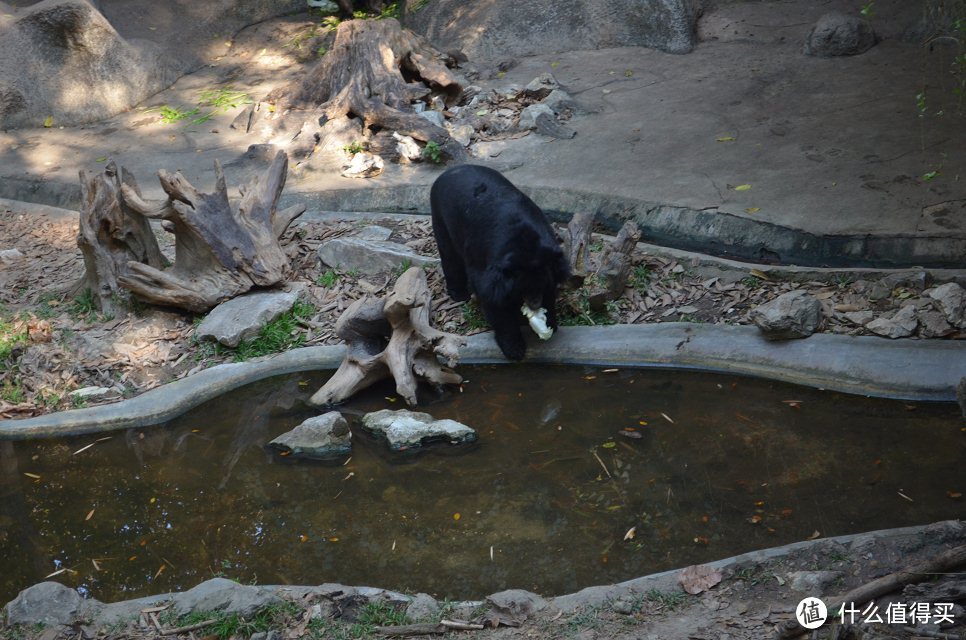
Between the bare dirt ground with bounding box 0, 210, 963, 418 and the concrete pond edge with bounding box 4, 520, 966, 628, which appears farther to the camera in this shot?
the bare dirt ground with bounding box 0, 210, 963, 418

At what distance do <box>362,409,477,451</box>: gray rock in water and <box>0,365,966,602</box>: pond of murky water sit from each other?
88 mm

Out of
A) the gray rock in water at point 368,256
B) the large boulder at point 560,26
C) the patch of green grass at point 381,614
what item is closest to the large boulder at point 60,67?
the large boulder at point 560,26

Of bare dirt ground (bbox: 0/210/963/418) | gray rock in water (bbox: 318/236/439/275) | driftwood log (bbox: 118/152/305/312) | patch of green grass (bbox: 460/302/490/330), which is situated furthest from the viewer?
gray rock in water (bbox: 318/236/439/275)

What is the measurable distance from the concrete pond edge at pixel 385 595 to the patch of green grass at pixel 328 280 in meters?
3.48

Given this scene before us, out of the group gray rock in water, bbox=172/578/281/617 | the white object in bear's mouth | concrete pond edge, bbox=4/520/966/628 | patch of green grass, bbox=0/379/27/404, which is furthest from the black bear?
patch of green grass, bbox=0/379/27/404

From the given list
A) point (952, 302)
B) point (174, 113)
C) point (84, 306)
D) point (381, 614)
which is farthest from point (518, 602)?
point (174, 113)

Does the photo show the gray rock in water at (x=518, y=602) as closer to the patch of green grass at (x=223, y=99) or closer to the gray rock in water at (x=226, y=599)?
the gray rock in water at (x=226, y=599)

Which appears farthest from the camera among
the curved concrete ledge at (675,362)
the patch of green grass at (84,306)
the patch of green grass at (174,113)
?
the patch of green grass at (174,113)

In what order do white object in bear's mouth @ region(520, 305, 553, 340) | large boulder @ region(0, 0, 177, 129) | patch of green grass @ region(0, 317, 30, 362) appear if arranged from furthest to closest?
large boulder @ region(0, 0, 177, 129), patch of green grass @ region(0, 317, 30, 362), white object in bear's mouth @ region(520, 305, 553, 340)

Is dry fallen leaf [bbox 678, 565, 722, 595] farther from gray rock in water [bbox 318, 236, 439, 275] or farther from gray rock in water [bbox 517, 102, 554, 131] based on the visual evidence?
gray rock in water [bbox 517, 102, 554, 131]

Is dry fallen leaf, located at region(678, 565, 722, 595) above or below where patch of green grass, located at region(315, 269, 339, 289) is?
above

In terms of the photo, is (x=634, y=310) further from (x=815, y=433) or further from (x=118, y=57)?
(x=118, y=57)

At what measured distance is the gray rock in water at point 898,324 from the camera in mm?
5309

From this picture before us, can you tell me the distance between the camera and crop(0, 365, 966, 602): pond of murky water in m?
4.16
